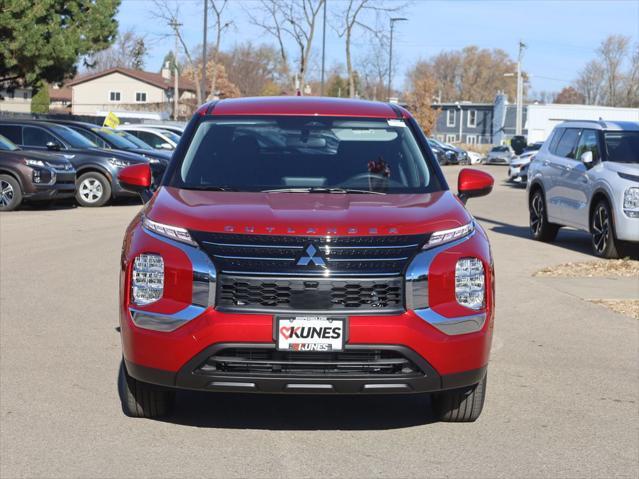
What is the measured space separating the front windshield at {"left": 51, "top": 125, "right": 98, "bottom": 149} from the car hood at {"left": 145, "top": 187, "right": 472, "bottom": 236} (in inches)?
688

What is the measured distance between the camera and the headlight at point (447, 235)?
17.9 feet

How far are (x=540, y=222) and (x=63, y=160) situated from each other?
9.49 metres

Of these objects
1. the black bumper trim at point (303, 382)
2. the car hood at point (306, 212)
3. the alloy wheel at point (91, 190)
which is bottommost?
the alloy wheel at point (91, 190)

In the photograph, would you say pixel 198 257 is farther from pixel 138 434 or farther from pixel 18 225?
pixel 18 225

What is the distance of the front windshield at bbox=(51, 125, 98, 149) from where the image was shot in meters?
23.1

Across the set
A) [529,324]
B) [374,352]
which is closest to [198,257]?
[374,352]

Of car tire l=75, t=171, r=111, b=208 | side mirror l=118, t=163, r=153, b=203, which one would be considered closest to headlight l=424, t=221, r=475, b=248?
side mirror l=118, t=163, r=153, b=203

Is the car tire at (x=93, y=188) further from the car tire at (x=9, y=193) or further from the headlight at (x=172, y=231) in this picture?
the headlight at (x=172, y=231)

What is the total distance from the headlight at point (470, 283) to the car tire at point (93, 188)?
17636mm

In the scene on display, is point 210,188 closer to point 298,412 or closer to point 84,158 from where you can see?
point 298,412

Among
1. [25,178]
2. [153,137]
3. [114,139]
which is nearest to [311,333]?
[25,178]

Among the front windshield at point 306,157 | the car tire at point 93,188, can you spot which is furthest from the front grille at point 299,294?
the car tire at point 93,188

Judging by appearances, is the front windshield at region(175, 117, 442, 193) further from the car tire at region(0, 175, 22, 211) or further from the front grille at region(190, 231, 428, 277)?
the car tire at region(0, 175, 22, 211)

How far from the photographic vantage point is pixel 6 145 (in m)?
21.2
